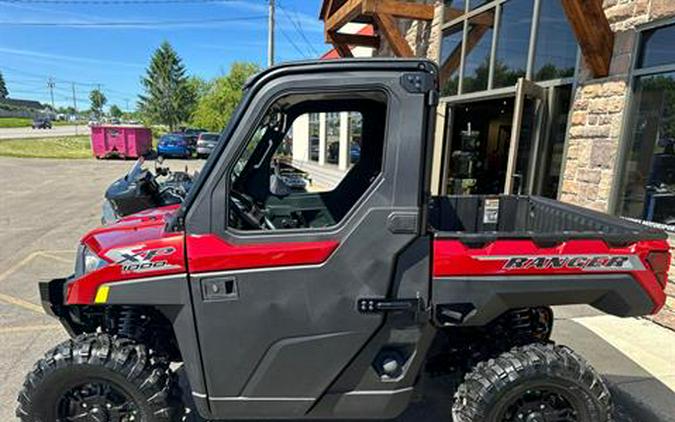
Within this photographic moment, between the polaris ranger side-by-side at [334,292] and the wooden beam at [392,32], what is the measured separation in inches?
240

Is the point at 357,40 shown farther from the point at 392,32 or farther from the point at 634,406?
the point at 634,406

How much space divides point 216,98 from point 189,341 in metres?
Result: 43.0

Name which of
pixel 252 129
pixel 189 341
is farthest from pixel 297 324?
pixel 252 129

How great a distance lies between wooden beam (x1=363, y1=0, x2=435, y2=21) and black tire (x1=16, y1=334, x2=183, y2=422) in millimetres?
6953

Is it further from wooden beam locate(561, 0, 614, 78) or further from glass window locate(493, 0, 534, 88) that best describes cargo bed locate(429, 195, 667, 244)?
glass window locate(493, 0, 534, 88)

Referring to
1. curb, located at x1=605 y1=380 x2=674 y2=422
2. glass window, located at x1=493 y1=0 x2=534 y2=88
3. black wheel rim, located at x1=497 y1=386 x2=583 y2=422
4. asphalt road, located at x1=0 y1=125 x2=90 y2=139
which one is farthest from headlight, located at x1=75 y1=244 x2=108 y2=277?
asphalt road, located at x1=0 y1=125 x2=90 y2=139

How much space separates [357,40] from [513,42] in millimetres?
4912

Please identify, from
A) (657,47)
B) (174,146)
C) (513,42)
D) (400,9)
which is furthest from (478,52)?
(174,146)

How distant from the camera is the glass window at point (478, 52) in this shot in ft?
22.0

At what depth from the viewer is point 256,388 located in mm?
2160

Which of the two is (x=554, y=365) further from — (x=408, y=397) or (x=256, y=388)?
(x=256, y=388)

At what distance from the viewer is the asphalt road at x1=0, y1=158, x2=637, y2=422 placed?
304 cm

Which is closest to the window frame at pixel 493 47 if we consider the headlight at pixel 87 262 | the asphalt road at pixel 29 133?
the headlight at pixel 87 262

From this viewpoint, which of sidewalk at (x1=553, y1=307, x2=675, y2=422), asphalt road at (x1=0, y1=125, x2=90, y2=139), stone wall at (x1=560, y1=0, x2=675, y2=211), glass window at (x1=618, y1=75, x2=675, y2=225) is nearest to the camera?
sidewalk at (x1=553, y1=307, x2=675, y2=422)
